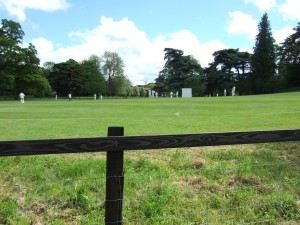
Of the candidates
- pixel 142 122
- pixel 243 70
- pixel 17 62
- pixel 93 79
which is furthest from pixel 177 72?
pixel 142 122

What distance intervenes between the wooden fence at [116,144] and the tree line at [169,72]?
75515 millimetres

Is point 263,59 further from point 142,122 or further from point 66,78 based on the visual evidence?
point 142,122

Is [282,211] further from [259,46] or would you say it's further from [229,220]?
[259,46]

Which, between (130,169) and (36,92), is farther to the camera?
(36,92)

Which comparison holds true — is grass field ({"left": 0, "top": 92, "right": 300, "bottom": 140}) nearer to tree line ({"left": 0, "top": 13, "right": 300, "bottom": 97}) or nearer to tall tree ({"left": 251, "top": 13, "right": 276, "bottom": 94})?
tree line ({"left": 0, "top": 13, "right": 300, "bottom": 97})

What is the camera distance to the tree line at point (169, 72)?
80.0 meters

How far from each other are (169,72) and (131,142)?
117 metres

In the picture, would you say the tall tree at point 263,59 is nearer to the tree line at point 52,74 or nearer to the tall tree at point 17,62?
the tree line at point 52,74

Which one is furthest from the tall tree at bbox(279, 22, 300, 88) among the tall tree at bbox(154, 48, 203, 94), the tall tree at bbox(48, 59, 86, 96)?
the tall tree at bbox(48, 59, 86, 96)

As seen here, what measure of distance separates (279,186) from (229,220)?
1.70 metres

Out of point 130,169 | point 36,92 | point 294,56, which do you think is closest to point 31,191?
point 130,169

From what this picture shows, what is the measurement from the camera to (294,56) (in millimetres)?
92188

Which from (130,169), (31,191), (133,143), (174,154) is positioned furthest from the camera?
(174,154)

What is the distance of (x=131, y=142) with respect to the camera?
3572 millimetres
